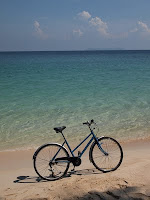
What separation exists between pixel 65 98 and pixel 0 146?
7.26 m

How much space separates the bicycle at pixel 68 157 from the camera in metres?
4.74

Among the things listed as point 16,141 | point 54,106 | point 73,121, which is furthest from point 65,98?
point 16,141

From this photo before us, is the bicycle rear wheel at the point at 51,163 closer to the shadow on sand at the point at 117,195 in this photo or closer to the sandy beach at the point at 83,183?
the sandy beach at the point at 83,183

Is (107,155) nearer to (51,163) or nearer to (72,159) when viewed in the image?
(72,159)

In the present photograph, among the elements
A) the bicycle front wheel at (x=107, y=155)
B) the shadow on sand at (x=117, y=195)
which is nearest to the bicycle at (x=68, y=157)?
the bicycle front wheel at (x=107, y=155)

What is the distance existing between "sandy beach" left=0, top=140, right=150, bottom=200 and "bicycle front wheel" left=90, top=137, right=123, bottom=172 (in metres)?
0.15

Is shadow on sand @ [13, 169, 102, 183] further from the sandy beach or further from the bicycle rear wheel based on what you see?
the bicycle rear wheel

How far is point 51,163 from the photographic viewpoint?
4.76 metres

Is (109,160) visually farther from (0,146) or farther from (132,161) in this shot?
(0,146)

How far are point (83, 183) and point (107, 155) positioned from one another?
32.0 inches

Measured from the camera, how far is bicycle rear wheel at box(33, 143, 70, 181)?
15.4 feet

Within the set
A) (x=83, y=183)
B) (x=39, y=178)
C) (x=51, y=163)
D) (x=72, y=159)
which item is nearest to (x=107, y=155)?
(x=72, y=159)

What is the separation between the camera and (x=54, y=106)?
484 inches

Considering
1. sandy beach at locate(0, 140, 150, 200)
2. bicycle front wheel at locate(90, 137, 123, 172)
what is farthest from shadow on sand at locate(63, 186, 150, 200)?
bicycle front wheel at locate(90, 137, 123, 172)
